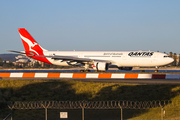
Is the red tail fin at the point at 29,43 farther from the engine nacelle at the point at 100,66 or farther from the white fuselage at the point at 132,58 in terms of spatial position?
the engine nacelle at the point at 100,66

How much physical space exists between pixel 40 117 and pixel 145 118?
7.24 metres

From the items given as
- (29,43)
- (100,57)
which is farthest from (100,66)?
(29,43)

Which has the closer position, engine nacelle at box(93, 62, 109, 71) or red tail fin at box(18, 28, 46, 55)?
engine nacelle at box(93, 62, 109, 71)

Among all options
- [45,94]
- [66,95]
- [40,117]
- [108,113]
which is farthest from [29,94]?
[108,113]

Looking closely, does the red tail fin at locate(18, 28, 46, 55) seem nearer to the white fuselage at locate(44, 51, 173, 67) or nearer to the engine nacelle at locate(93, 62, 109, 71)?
the white fuselage at locate(44, 51, 173, 67)

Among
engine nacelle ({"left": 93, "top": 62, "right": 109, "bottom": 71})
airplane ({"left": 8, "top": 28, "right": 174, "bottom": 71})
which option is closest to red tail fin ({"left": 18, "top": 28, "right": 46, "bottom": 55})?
airplane ({"left": 8, "top": 28, "right": 174, "bottom": 71})

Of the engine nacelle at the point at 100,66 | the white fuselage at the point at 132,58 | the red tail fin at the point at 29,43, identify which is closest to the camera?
the engine nacelle at the point at 100,66

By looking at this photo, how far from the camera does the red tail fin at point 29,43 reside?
48438 millimetres

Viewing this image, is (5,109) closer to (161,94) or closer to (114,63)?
(161,94)

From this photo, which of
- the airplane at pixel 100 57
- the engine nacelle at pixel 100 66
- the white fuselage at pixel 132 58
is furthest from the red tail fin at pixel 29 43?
the engine nacelle at pixel 100 66

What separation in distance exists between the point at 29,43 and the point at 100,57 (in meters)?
14.9

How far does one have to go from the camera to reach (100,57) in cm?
4559

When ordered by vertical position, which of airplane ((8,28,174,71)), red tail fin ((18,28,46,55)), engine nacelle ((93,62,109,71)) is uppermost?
red tail fin ((18,28,46,55))

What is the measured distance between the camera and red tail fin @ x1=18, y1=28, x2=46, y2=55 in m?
48.4
